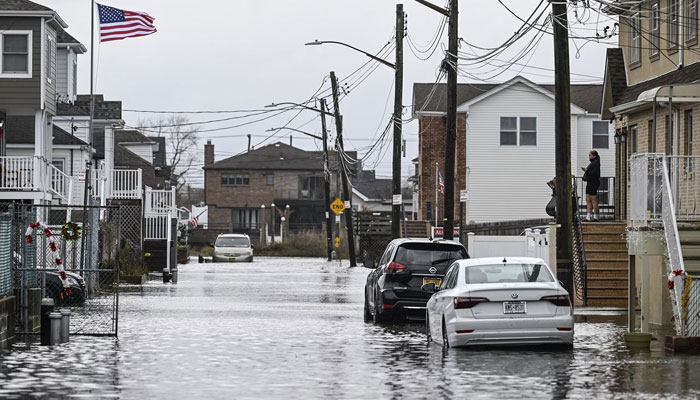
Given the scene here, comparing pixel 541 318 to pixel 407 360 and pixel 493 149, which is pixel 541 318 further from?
pixel 493 149

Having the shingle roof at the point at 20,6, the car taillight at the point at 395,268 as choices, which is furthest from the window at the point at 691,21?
the shingle roof at the point at 20,6

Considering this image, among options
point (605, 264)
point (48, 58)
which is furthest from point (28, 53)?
point (605, 264)

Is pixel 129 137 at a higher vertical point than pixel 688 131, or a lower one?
higher

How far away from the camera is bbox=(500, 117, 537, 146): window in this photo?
213 ft

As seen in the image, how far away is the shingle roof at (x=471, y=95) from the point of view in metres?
66.0

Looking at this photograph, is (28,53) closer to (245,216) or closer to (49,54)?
(49,54)

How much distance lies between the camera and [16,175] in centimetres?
4206

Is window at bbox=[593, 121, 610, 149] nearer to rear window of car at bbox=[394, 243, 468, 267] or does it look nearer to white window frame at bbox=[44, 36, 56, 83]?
white window frame at bbox=[44, 36, 56, 83]

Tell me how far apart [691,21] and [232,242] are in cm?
4517

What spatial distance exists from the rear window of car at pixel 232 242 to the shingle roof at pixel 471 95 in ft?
40.2

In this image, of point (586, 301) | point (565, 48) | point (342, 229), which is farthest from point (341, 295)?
point (342, 229)

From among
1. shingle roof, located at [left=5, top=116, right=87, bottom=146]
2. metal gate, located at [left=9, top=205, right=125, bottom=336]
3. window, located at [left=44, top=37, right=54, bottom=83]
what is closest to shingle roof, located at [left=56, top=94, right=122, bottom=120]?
shingle roof, located at [left=5, top=116, right=87, bottom=146]

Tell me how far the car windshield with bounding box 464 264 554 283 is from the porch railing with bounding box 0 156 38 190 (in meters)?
25.5

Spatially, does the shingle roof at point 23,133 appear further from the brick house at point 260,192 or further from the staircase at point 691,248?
the brick house at point 260,192
